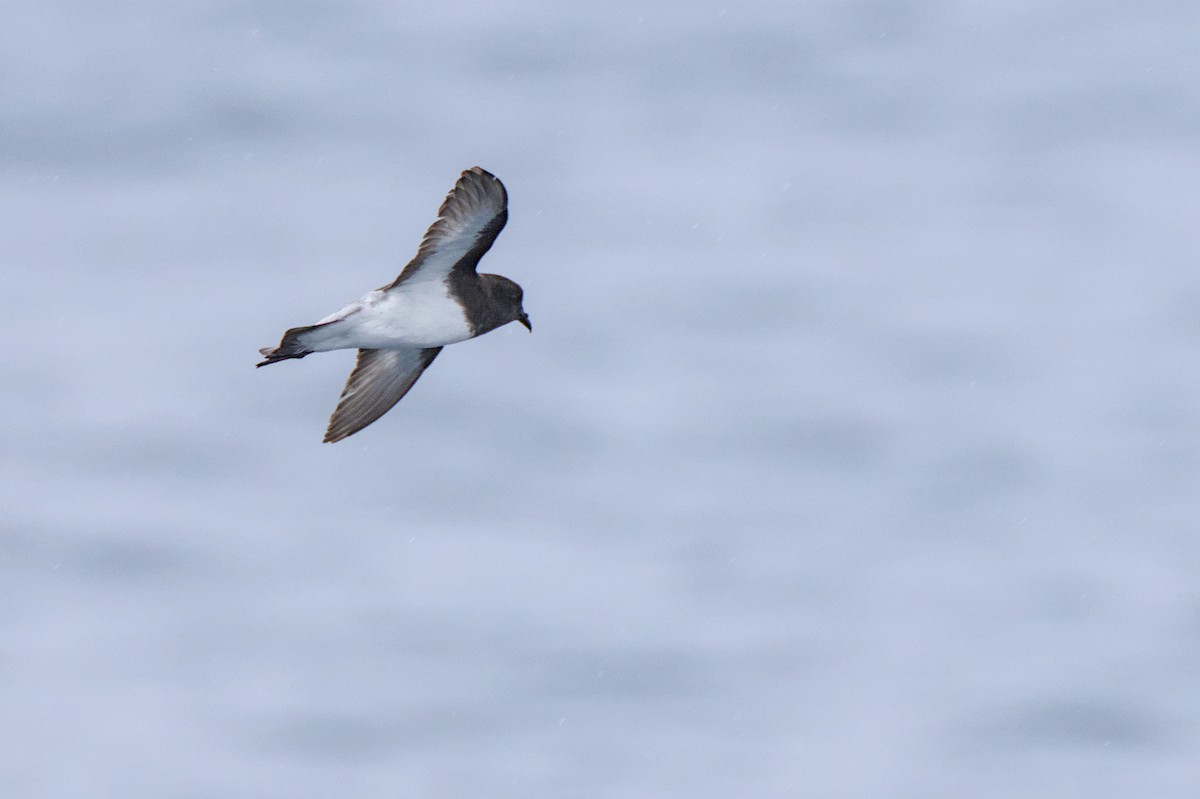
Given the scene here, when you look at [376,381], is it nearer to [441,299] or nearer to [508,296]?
[441,299]

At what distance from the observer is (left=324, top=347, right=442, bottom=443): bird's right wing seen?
68.8 feet

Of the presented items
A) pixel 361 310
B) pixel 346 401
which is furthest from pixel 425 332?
pixel 346 401

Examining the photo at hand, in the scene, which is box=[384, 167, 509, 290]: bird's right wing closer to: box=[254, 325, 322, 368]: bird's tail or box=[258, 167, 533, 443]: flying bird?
box=[258, 167, 533, 443]: flying bird

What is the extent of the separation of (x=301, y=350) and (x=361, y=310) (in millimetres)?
686

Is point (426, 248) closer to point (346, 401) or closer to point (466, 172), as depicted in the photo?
point (466, 172)

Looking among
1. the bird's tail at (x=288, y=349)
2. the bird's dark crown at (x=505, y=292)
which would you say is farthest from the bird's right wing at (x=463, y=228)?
the bird's tail at (x=288, y=349)

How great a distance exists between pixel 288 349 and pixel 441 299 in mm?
1584

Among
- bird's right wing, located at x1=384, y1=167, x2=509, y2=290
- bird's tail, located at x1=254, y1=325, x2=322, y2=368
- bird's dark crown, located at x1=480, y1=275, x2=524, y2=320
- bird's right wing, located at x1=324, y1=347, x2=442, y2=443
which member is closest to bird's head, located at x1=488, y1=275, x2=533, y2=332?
bird's dark crown, located at x1=480, y1=275, x2=524, y2=320

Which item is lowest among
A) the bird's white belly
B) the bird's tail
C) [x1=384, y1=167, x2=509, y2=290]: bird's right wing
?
the bird's tail

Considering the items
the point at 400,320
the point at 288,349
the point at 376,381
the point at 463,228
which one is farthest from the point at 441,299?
the point at 376,381

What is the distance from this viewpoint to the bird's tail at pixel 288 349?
1859 centimetres

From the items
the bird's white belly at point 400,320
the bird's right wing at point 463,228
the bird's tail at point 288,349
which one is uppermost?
the bird's right wing at point 463,228

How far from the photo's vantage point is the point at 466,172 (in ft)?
61.5

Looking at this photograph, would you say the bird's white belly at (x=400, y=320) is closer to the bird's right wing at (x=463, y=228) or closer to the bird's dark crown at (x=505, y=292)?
the bird's right wing at (x=463, y=228)
